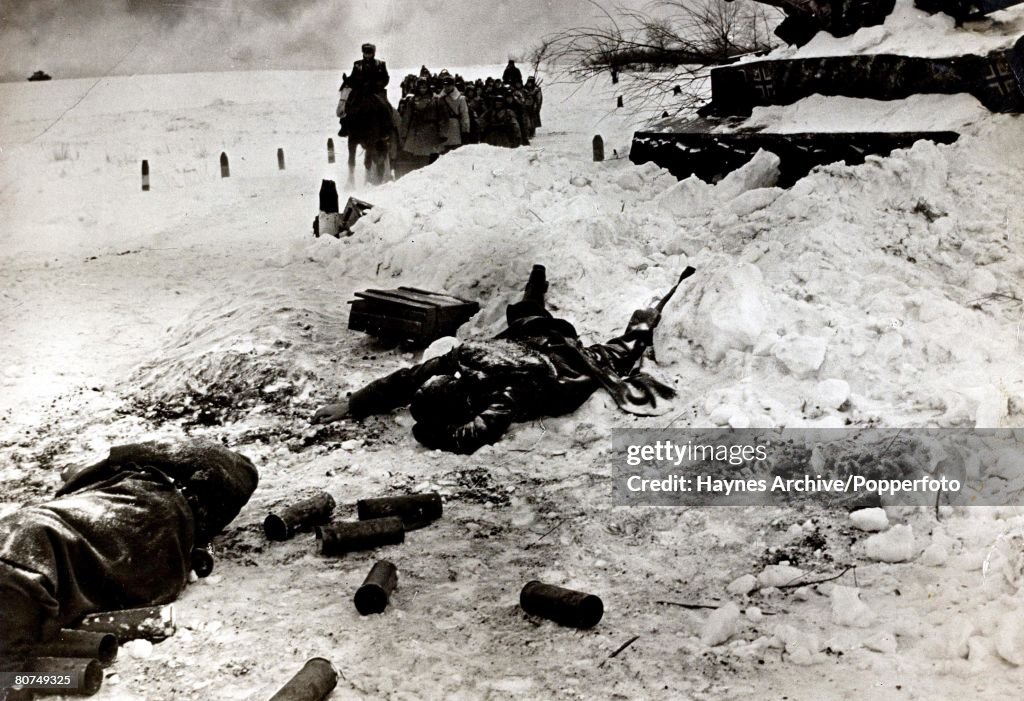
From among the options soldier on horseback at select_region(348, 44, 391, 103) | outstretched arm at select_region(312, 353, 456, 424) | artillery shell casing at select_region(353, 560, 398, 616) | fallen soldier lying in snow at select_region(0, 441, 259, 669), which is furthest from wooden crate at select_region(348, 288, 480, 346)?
soldier on horseback at select_region(348, 44, 391, 103)

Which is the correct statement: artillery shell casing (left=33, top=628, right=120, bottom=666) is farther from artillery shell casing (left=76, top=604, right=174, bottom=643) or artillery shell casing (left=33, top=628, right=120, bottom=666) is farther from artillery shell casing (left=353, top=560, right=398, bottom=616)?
artillery shell casing (left=353, top=560, right=398, bottom=616)

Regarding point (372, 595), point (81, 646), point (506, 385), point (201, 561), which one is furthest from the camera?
point (506, 385)

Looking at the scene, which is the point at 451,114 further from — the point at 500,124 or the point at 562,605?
the point at 562,605

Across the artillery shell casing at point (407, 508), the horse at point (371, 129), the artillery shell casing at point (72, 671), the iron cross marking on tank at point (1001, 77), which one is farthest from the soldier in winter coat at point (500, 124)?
the artillery shell casing at point (72, 671)

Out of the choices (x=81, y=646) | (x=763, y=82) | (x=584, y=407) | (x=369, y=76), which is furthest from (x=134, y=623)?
(x=369, y=76)

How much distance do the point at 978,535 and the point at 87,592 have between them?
10.6 feet

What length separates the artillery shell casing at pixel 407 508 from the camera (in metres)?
3.93

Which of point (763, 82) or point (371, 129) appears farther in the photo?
point (371, 129)

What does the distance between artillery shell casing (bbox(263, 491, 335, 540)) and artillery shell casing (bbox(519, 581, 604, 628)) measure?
46.3 inches

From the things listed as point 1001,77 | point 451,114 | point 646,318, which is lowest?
point 646,318

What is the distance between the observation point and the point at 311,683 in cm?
262

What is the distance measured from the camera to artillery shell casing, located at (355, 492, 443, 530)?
12.9ft

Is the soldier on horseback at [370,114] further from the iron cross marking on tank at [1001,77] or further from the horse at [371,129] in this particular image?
the iron cross marking on tank at [1001,77]

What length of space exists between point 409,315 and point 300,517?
2437 millimetres
